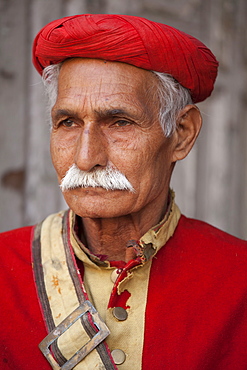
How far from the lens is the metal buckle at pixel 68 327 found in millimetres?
2146

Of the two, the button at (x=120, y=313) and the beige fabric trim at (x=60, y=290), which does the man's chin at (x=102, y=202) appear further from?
the button at (x=120, y=313)

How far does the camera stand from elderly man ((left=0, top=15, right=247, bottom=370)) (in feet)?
7.25

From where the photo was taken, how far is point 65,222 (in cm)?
260

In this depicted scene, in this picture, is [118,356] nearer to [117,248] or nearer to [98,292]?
[98,292]

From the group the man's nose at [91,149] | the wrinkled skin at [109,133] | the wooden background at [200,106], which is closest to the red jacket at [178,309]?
the wrinkled skin at [109,133]

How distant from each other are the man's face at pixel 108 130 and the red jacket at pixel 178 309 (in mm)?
385

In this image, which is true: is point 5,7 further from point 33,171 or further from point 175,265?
point 175,265

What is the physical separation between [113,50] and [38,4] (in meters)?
1.93

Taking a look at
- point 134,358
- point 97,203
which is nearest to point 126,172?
point 97,203

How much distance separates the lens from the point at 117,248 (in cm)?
251

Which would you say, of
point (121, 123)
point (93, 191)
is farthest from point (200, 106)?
point (93, 191)

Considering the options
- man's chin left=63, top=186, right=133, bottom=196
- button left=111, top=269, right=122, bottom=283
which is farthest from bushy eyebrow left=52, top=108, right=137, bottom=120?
button left=111, top=269, right=122, bottom=283

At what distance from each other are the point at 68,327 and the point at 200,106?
3.29m

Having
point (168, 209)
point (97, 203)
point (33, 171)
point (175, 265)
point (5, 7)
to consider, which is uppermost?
point (5, 7)
